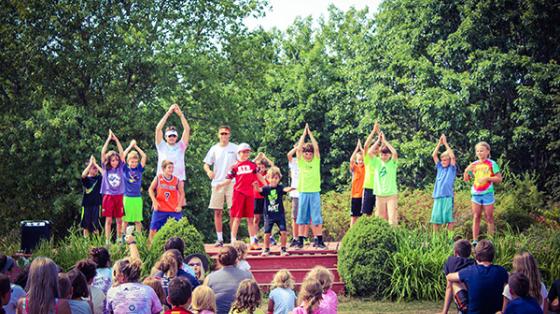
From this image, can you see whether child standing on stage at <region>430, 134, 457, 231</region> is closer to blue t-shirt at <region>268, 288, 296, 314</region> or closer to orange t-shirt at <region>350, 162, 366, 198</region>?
orange t-shirt at <region>350, 162, 366, 198</region>

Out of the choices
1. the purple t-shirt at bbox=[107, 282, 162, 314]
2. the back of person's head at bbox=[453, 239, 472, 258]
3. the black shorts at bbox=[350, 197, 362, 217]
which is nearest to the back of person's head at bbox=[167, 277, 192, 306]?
the purple t-shirt at bbox=[107, 282, 162, 314]

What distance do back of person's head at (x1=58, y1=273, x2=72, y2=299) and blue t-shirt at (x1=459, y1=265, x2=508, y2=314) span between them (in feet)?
12.8

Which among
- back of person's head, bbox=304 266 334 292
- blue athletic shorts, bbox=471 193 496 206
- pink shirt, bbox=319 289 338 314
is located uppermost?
blue athletic shorts, bbox=471 193 496 206

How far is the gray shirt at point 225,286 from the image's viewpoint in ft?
30.9

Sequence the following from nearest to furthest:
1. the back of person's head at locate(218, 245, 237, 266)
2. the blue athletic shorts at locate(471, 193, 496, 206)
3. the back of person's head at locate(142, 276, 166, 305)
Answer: the back of person's head at locate(142, 276, 166, 305), the back of person's head at locate(218, 245, 237, 266), the blue athletic shorts at locate(471, 193, 496, 206)

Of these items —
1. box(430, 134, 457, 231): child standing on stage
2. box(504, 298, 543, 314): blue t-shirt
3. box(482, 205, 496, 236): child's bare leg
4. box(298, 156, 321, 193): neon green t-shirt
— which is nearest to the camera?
box(504, 298, 543, 314): blue t-shirt

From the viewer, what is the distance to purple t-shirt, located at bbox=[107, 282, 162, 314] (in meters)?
8.35

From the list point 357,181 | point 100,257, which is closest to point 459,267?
point 100,257

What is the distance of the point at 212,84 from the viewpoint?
26484 millimetres

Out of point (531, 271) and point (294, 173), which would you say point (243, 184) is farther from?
point (531, 271)

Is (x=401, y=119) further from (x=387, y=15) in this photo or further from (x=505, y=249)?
(x=505, y=249)

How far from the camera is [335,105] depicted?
3650 cm

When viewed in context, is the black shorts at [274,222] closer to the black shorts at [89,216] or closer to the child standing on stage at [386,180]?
the child standing on stage at [386,180]

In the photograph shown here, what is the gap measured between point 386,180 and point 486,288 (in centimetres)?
789
